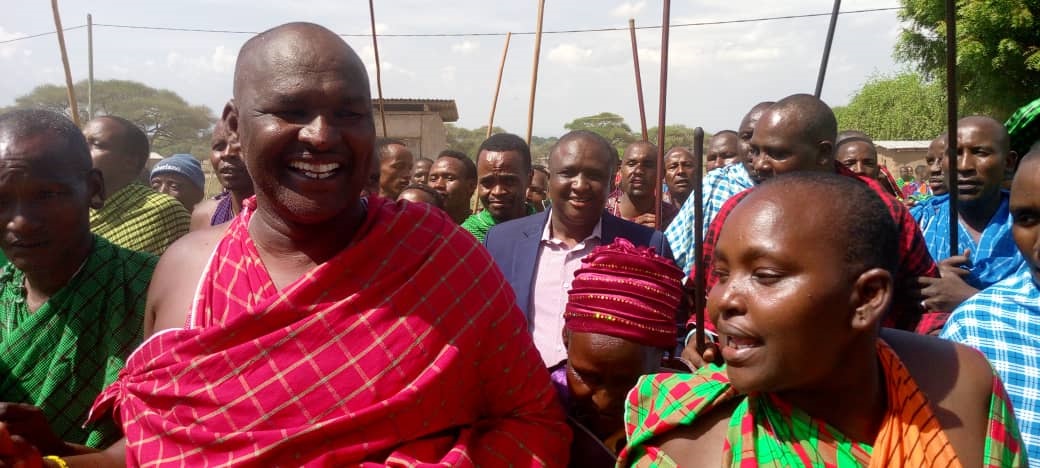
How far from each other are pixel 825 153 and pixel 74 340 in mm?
2998

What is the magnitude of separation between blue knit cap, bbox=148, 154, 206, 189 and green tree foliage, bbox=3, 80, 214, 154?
3008 cm

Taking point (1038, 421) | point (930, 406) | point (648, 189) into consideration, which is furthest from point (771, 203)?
point (648, 189)

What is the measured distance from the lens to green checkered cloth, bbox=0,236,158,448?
2240mm

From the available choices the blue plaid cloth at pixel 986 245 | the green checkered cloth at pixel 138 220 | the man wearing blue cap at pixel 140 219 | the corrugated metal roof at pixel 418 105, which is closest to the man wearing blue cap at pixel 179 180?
the man wearing blue cap at pixel 140 219

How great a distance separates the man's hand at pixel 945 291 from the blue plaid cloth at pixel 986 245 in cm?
37

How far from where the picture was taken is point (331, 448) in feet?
5.82

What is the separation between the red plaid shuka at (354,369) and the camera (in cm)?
178

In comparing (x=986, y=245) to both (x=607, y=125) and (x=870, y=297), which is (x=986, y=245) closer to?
(x=870, y=297)

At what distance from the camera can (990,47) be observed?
16078 millimetres

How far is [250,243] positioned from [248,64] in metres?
0.46

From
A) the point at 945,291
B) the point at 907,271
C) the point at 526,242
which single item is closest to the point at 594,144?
the point at 526,242

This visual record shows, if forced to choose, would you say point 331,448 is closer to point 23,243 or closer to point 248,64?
point 248,64

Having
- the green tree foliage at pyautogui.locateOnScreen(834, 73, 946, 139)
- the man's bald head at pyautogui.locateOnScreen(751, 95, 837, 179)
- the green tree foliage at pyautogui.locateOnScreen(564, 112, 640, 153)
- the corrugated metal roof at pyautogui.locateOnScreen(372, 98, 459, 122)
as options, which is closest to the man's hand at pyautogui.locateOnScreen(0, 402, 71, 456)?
the man's bald head at pyautogui.locateOnScreen(751, 95, 837, 179)

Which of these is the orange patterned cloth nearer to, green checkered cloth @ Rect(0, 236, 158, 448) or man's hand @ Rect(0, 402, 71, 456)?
man's hand @ Rect(0, 402, 71, 456)
